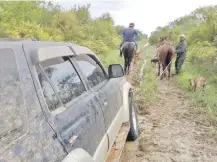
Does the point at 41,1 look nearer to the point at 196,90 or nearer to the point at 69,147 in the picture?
the point at 196,90

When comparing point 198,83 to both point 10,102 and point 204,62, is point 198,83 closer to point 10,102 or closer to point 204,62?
point 204,62

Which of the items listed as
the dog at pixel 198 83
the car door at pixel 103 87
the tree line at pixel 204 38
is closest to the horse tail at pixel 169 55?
the tree line at pixel 204 38

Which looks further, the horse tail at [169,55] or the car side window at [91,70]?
the horse tail at [169,55]

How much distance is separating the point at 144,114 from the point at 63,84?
5.69 m

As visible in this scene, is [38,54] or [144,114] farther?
[144,114]

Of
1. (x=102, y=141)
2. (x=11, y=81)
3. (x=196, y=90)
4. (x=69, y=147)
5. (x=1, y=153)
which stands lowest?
(x=196, y=90)

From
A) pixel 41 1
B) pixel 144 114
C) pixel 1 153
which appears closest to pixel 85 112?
pixel 1 153

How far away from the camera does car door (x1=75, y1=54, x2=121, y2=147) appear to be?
3.82 metres

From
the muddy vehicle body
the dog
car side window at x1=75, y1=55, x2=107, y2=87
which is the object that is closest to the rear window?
the muddy vehicle body

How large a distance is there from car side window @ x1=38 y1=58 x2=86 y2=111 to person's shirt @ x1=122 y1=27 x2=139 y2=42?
11.4 meters

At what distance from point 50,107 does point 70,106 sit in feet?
1.21

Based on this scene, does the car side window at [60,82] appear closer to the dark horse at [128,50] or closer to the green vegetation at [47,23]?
the dark horse at [128,50]

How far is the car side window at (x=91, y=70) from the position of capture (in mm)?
3887

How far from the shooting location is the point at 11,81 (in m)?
2.25
